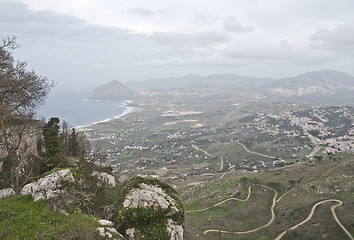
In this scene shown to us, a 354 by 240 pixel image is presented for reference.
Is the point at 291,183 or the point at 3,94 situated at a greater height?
the point at 3,94

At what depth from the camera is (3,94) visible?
13305 millimetres

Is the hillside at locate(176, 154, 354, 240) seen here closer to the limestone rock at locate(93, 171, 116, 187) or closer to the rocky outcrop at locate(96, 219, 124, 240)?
the limestone rock at locate(93, 171, 116, 187)

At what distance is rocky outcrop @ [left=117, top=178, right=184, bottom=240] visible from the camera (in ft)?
35.4

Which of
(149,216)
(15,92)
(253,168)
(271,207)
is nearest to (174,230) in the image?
(149,216)

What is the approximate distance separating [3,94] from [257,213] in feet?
112

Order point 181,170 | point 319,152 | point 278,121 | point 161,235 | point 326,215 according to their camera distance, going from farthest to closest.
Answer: point 278,121
point 319,152
point 181,170
point 326,215
point 161,235

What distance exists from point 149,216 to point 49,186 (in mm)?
5550

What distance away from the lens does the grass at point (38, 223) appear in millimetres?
8352

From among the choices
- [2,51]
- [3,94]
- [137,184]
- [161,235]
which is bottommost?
[161,235]

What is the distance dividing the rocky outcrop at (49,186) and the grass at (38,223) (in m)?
0.40

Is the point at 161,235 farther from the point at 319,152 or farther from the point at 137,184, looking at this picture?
the point at 319,152

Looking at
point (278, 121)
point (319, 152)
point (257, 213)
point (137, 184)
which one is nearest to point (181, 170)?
point (257, 213)

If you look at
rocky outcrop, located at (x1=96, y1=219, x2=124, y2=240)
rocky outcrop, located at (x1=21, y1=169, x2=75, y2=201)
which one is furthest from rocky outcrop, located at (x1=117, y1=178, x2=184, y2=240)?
rocky outcrop, located at (x1=21, y1=169, x2=75, y2=201)

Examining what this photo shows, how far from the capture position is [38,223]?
9164 millimetres
